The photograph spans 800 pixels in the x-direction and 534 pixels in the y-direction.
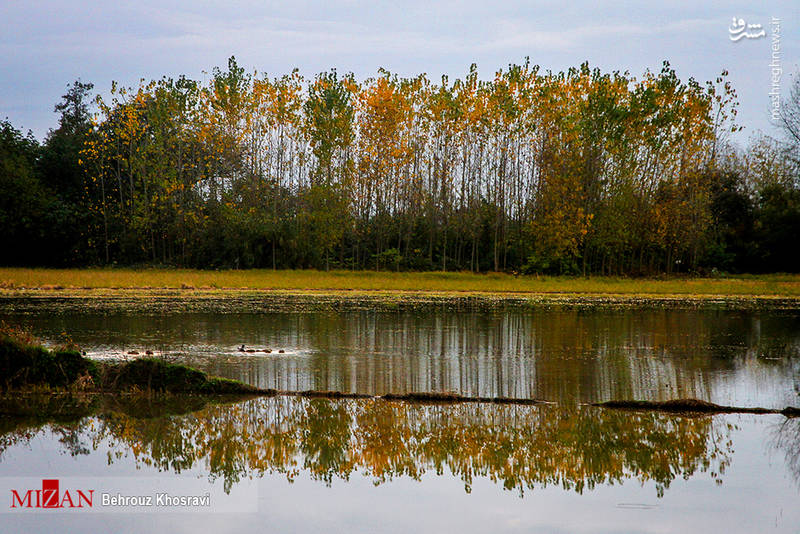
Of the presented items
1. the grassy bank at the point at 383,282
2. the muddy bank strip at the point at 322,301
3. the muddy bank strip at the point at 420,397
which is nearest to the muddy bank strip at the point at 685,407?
the muddy bank strip at the point at 420,397

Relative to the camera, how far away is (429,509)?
6434 mm

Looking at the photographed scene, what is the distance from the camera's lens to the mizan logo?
6.63 m

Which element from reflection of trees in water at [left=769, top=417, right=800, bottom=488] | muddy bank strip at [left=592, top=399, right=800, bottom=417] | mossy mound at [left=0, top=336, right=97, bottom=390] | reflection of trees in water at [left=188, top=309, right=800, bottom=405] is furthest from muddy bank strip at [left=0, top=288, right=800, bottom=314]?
reflection of trees in water at [left=769, top=417, right=800, bottom=488]

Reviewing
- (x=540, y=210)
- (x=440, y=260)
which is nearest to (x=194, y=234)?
(x=440, y=260)

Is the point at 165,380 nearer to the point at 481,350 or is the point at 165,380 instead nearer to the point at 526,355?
the point at 481,350

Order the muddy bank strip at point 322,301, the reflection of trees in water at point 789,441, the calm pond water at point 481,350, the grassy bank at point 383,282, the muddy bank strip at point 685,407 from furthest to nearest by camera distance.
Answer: the grassy bank at point 383,282 → the muddy bank strip at point 322,301 → the calm pond water at point 481,350 → the muddy bank strip at point 685,407 → the reflection of trees in water at point 789,441

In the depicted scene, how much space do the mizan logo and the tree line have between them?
39.4 m

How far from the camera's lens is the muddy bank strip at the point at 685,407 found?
33.0 ft

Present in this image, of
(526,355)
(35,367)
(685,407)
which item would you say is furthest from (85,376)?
(685,407)

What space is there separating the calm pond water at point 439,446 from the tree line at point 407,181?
32.7 m

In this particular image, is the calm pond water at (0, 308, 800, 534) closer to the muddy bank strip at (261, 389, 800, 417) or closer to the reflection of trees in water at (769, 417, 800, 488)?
the reflection of trees in water at (769, 417, 800, 488)

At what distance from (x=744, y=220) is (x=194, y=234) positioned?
36087 mm

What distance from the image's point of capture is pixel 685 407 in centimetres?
1012

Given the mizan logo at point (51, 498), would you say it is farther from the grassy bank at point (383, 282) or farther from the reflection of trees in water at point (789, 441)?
A: the grassy bank at point (383, 282)
